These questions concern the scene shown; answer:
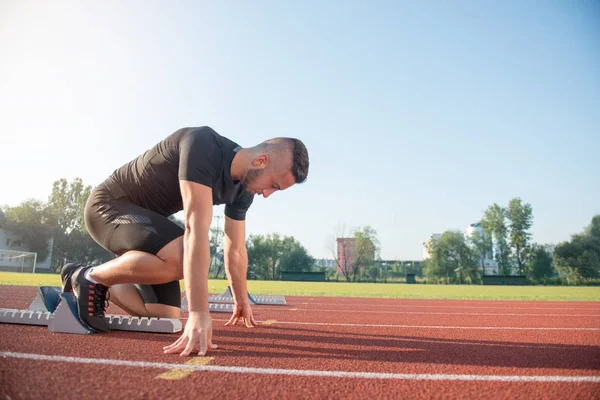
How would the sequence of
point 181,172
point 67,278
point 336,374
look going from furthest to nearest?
point 67,278 < point 181,172 < point 336,374

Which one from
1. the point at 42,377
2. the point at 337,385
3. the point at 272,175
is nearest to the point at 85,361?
the point at 42,377

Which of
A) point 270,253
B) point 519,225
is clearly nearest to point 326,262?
point 270,253

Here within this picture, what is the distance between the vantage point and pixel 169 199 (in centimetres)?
332

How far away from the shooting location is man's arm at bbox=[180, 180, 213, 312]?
2.33 m

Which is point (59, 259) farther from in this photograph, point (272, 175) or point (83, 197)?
point (272, 175)

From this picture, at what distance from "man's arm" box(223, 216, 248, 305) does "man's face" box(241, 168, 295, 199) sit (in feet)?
2.44

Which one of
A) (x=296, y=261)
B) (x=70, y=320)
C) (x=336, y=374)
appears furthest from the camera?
(x=296, y=261)

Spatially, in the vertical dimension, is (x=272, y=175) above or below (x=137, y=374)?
above

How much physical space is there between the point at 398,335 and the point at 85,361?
2.80 metres

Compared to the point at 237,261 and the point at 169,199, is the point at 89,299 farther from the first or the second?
the point at 237,261

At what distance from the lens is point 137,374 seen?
1.97m

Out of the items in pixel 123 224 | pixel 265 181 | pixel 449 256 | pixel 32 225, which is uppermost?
pixel 32 225

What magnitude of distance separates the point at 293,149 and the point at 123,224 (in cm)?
152

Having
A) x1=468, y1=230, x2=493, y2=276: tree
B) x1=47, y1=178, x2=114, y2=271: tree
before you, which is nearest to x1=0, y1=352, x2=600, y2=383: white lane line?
x1=47, y1=178, x2=114, y2=271: tree
